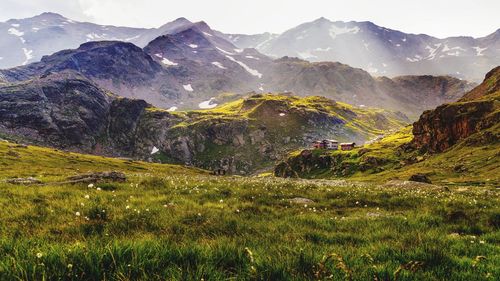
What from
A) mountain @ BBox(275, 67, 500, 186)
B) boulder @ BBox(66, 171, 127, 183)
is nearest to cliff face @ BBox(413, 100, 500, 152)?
mountain @ BBox(275, 67, 500, 186)

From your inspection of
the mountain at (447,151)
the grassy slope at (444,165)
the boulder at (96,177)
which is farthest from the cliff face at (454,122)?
the boulder at (96,177)

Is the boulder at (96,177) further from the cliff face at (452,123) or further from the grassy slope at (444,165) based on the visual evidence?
the cliff face at (452,123)

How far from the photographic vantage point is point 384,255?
6289 mm

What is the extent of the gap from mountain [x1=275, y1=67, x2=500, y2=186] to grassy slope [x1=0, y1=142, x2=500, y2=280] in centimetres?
7973

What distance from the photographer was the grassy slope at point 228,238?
455 centimetres

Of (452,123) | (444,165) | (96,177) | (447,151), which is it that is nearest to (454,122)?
(452,123)

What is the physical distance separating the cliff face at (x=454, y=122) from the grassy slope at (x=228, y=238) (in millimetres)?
128374

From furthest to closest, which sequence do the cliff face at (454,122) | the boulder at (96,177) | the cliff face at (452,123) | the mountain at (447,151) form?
the cliff face at (452,123) → the cliff face at (454,122) → the mountain at (447,151) → the boulder at (96,177)

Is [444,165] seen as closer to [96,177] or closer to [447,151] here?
[447,151]

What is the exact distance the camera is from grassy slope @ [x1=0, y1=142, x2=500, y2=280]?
14.9 ft

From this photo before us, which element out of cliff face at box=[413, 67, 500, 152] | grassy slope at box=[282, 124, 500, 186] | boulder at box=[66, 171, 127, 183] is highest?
boulder at box=[66, 171, 127, 183]

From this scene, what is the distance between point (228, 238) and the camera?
729 cm

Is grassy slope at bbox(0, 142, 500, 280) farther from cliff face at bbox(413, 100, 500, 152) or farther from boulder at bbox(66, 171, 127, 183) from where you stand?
cliff face at bbox(413, 100, 500, 152)

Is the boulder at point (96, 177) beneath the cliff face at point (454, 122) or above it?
above
